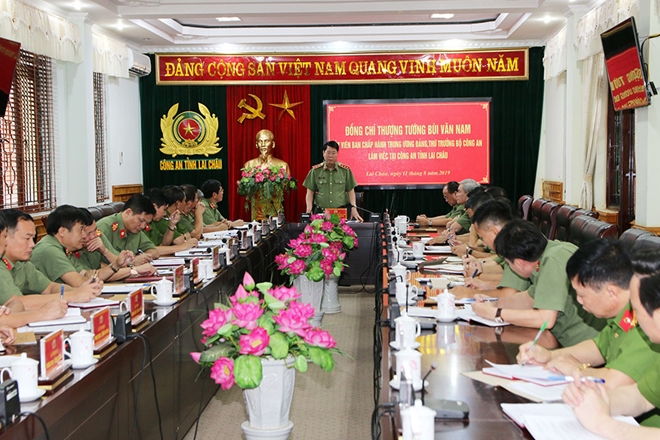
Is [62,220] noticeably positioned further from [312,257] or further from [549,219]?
[549,219]

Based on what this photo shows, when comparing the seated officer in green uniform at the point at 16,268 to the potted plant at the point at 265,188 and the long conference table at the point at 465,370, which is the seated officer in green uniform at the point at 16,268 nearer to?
the long conference table at the point at 465,370

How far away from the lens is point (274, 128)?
938 centimetres

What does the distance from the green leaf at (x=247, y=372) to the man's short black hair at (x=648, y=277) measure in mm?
906

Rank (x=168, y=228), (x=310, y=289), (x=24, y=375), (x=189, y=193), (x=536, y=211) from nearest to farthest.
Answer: (x=24, y=375), (x=168, y=228), (x=310, y=289), (x=189, y=193), (x=536, y=211)

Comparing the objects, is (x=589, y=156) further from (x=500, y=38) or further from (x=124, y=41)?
(x=124, y=41)

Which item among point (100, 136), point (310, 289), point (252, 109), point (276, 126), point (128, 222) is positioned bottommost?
point (310, 289)

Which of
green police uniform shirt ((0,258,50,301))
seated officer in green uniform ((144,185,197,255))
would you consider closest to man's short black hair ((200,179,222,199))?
seated officer in green uniform ((144,185,197,255))

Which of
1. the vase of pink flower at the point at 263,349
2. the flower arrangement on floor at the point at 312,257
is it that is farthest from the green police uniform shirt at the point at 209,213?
the vase of pink flower at the point at 263,349

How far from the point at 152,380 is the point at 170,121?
7.06 metres

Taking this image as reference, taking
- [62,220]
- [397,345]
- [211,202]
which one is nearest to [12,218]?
[62,220]

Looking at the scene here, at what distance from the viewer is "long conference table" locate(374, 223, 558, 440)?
1.61 m

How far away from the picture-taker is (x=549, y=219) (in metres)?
5.95

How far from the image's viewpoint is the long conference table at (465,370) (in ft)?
5.27

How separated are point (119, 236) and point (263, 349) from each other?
2.74 meters
